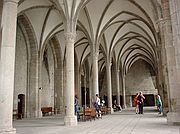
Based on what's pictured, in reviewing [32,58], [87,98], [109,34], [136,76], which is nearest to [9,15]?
[32,58]

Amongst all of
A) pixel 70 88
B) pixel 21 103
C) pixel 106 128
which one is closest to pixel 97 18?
pixel 70 88

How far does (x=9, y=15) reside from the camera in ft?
22.4

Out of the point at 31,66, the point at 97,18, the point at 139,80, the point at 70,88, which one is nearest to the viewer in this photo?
the point at 70,88

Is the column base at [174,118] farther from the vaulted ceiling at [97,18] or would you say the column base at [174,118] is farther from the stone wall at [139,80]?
the stone wall at [139,80]

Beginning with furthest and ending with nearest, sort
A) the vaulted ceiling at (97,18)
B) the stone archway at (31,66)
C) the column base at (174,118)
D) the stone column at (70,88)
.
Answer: the stone archway at (31,66)
the vaulted ceiling at (97,18)
the stone column at (70,88)
the column base at (174,118)

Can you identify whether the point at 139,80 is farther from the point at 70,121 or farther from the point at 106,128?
the point at 106,128

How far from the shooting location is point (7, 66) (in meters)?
6.48

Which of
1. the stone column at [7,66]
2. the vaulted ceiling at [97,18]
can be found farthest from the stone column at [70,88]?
the stone column at [7,66]

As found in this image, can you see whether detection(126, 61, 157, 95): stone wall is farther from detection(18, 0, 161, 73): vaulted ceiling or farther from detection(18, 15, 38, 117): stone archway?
detection(18, 15, 38, 117): stone archway

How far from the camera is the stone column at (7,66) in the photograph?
611 cm

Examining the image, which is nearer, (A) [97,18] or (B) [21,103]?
(A) [97,18]

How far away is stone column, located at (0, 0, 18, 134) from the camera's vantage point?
241 inches

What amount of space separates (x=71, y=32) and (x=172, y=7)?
20.5 feet

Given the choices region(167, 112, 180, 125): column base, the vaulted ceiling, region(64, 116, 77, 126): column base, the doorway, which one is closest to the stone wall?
the vaulted ceiling
